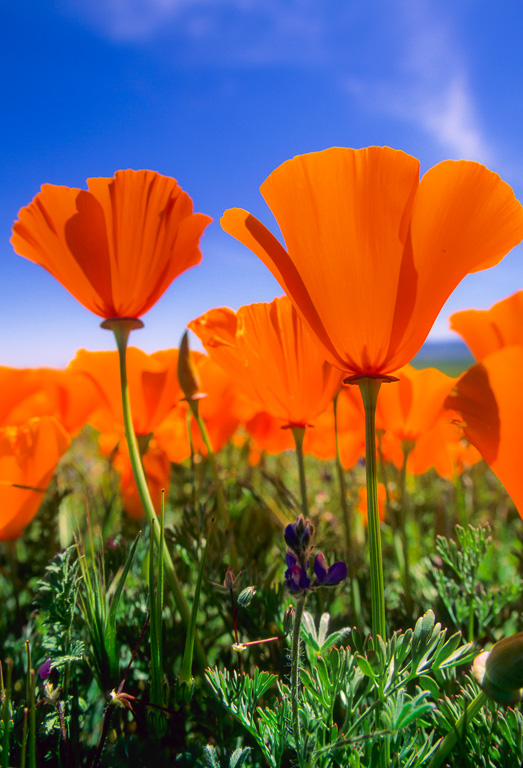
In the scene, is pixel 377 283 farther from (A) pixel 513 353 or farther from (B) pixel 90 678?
(B) pixel 90 678

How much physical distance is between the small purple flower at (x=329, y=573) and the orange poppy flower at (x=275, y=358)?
0.91 feet

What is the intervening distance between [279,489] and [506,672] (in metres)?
0.39

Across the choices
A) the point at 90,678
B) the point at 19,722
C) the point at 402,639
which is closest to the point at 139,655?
the point at 90,678

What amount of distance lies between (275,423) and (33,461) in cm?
50

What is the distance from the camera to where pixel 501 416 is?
17.7 inches

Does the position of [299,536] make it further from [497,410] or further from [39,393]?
[39,393]

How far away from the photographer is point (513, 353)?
0.45m

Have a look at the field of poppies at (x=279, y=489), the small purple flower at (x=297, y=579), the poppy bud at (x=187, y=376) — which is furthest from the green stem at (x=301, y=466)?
the small purple flower at (x=297, y=579)

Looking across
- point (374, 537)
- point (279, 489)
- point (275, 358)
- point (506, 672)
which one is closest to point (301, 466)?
point (279, 489)

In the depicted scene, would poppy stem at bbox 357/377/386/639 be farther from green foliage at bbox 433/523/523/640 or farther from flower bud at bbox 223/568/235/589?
green foliage at bbox 433/523/523/640

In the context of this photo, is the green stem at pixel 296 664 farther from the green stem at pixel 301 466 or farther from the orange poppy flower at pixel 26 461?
the orange poppy flower at pixel 26 461

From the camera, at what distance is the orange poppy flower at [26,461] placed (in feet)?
2.57

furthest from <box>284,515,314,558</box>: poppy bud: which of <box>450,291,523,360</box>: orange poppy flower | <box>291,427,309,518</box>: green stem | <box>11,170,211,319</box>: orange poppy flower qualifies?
<box>450,291,523,360</box>: orange poppy flower

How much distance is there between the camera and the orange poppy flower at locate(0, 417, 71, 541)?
30.9 inches
